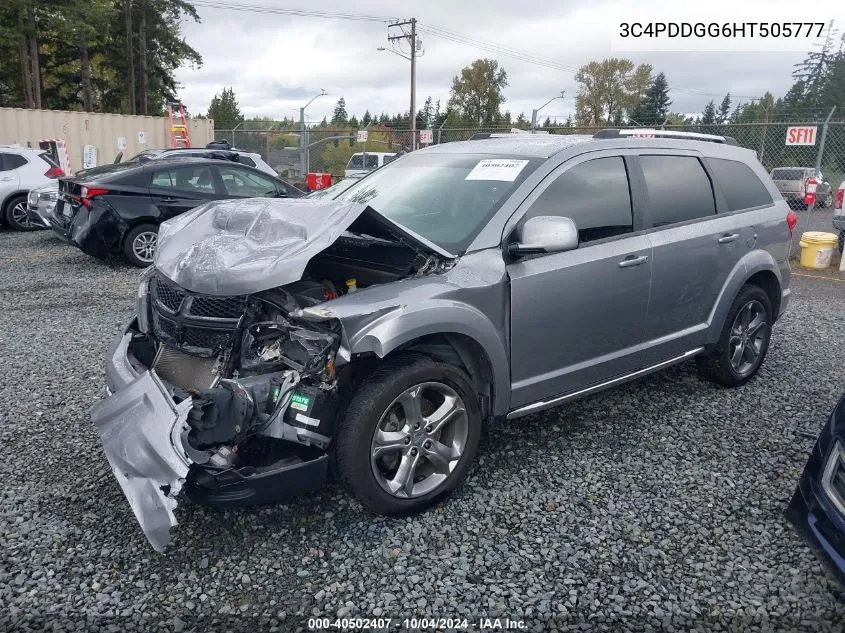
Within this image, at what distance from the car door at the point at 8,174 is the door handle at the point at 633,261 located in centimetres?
1220

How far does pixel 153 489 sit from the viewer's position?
2.49 meters

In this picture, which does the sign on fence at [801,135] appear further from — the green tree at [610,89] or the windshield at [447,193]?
the green tree at [610,89]

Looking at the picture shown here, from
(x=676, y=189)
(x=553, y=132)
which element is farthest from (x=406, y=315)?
(x=553, y=132)

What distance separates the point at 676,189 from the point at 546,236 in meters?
1.49

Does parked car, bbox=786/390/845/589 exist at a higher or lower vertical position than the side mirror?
lower

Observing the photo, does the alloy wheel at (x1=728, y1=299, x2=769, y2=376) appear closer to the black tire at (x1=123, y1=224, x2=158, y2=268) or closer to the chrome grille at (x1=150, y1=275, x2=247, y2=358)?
the chrome grille at (x1=150, y1=275, x2=247, y2=358)

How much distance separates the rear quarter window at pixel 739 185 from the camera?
14.8ft

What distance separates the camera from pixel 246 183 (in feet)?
32.0

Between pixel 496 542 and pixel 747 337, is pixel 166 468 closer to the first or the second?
pixel 496 542

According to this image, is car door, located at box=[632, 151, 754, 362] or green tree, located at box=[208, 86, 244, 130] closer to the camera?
car door, located at box=[632, 151, 754, 362]

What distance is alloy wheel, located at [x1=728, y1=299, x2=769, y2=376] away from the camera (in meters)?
4.63

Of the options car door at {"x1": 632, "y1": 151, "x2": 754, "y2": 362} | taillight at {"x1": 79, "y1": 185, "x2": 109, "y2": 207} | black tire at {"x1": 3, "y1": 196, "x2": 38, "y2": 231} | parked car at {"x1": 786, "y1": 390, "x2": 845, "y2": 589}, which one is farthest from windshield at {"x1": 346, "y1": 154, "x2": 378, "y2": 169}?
parked car at {"x1": 786, "y1": 390, "x2": 845, "y2": 589}

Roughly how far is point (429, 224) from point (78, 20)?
3123 centimetres

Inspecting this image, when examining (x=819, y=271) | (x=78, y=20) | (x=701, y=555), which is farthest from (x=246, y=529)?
(x=78, y=20)
